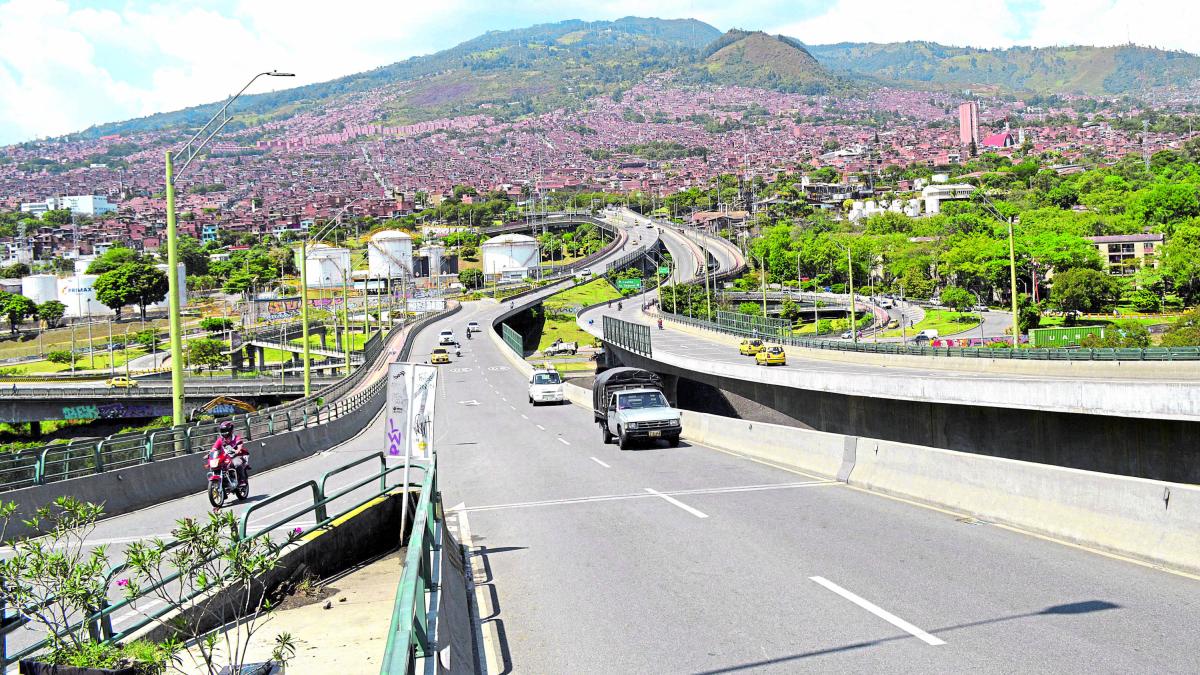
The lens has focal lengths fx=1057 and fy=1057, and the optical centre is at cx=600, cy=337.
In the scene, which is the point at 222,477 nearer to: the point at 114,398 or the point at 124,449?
the point at 124,449

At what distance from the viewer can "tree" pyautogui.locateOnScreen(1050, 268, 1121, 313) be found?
9506 cm

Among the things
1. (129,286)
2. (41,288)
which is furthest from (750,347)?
(41,288)

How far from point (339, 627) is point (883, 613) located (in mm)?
5059

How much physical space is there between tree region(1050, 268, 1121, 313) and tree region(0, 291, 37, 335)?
144 metres

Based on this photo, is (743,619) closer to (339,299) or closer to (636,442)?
(636,442)

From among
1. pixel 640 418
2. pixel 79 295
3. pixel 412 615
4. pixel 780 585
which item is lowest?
pixel 780 585

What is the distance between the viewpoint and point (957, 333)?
96125mm

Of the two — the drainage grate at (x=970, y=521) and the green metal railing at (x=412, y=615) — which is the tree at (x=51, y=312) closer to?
the drainage grate at (x=970, y=521)

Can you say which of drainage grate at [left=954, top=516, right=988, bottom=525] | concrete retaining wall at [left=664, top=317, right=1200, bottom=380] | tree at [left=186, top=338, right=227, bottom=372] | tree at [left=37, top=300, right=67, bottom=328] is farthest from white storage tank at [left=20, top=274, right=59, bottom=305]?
drainage grate at [left=954, top=516, right=988, bottom=525]

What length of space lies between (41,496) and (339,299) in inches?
6584

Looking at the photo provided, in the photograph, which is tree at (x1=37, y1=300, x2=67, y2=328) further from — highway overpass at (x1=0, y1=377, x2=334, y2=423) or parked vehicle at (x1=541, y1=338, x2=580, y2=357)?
parked vehicle at (x1=541, y1=338, x2=580, y2=357)

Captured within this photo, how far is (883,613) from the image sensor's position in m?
9.74

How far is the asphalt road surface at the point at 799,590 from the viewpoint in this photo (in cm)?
851

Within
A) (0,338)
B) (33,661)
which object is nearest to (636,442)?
(33,661)
